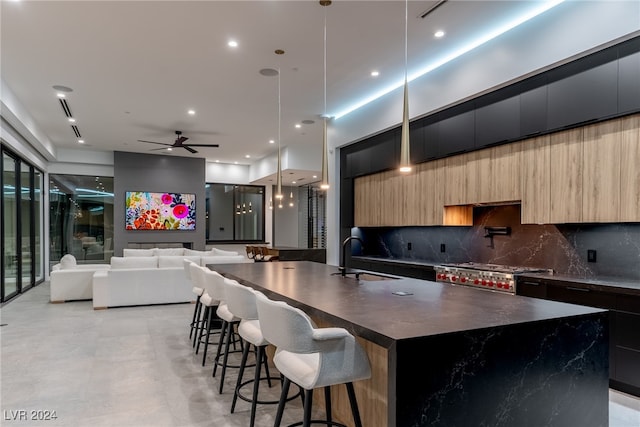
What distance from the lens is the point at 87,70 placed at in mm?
5016

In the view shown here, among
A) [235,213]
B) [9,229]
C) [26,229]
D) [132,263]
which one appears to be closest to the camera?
[132,263]

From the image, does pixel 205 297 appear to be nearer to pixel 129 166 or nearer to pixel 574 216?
pixel 574 216

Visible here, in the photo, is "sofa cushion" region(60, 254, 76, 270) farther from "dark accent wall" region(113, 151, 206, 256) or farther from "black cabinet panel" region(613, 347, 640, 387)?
"black cabinet panel" region(613, 347, 640, 387)

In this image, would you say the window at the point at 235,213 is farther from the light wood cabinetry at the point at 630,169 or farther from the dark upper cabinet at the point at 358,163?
the light wood cabinetry at the point at 630,169

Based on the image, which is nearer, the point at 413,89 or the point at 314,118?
the point at 413,89

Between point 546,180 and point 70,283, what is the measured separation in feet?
24.4

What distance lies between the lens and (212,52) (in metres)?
4.46

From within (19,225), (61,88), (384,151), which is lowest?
(19,225)

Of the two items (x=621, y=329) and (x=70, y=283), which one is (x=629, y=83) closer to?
(x=621, y=329)

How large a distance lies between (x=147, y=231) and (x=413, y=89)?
820cm

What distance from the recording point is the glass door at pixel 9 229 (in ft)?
22.0

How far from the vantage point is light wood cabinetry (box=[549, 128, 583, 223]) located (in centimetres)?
358

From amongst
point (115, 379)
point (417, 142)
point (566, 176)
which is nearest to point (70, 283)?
point (115, 379)

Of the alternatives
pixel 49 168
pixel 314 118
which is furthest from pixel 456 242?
pixel 49 168
